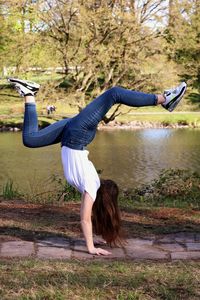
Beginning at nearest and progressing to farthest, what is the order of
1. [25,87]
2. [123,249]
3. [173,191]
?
[25,87], [123,249], [173,191]

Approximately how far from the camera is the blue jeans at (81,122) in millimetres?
4598

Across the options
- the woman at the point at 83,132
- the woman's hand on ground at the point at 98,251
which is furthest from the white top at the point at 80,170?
the woman's hand on ground at the point at 98,251

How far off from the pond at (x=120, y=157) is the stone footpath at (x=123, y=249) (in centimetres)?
764

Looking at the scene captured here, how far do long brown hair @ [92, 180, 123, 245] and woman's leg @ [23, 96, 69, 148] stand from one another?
693 mm

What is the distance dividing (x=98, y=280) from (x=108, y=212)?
54.8 inches

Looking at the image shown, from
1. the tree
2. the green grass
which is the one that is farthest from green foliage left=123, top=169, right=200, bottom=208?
the tree

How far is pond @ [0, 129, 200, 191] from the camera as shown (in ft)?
52.8

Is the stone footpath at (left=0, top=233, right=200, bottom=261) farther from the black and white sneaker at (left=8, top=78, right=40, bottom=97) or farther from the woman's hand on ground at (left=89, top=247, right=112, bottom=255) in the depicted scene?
the black and white sneaker at (left=8, top=78, right=40, bottom=97)

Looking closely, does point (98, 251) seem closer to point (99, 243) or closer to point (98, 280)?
point (99, 243)

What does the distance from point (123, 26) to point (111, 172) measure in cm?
1573

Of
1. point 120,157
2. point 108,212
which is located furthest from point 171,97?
point 120,157

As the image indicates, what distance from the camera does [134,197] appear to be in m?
10.0

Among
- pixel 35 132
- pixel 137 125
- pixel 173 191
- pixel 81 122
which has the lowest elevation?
pixel 137 125

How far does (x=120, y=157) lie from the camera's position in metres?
20.2
